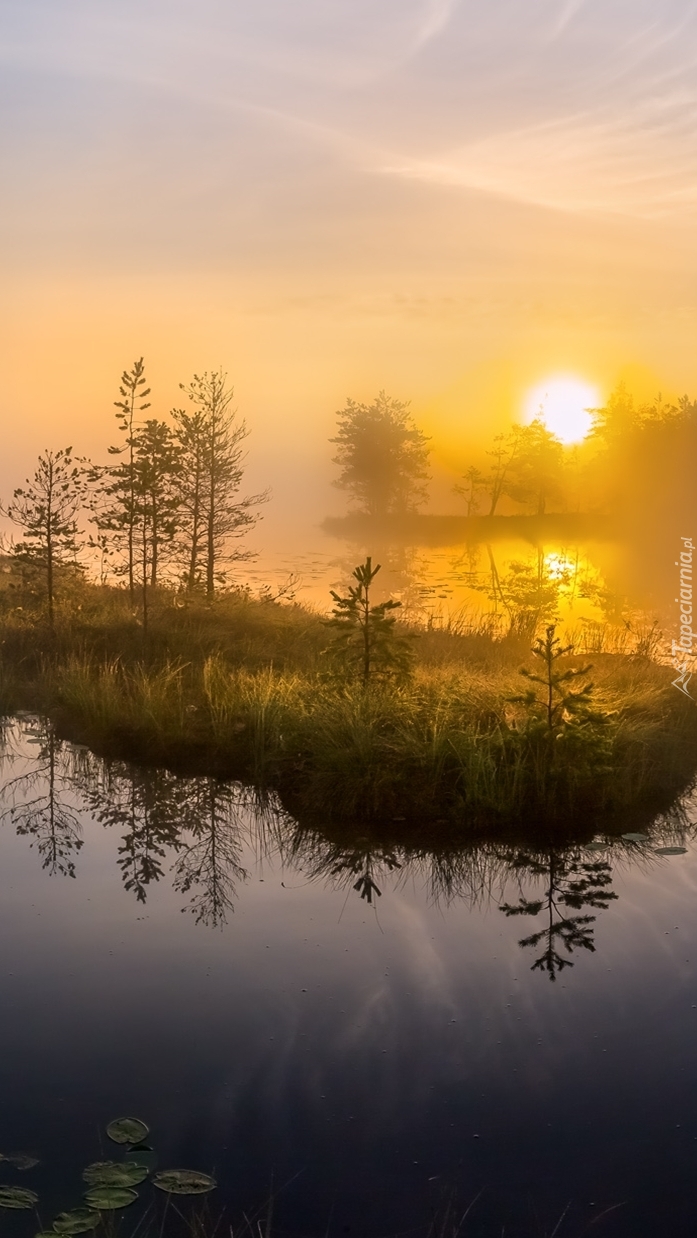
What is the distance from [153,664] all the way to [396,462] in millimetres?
53739

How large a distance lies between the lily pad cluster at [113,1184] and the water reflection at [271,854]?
2569 millimetres

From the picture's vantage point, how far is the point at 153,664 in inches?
627

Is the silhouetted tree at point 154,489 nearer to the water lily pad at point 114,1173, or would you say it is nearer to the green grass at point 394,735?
the green grass at point 394,735

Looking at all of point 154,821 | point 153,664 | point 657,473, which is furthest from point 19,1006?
point 657,473

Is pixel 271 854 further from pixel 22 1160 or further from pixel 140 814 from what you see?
pixel 22 1160

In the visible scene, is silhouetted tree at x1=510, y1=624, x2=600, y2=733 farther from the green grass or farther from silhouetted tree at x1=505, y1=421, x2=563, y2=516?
silhouetted tree at x1=505, y1=421, x2=563, y2=516

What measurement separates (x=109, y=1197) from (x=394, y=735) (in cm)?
626

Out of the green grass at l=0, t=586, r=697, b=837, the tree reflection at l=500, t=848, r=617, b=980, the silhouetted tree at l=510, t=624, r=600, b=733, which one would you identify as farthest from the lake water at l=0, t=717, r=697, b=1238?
the silhouetted tree at l=510, t=624, r=600, b=733

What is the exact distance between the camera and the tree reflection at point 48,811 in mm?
8922

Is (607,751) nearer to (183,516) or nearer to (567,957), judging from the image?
(567,957)

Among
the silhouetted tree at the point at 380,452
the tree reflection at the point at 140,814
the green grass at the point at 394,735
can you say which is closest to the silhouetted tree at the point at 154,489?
the green grass at the point at 394,735

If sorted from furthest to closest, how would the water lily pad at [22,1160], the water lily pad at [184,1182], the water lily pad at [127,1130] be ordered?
the water lily pad at [127,1130], the water lily pad at [22,1160], the water lily pad at [184,1182]

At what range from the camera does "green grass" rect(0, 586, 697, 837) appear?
9805 mm

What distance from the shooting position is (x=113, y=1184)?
461 centimetres
